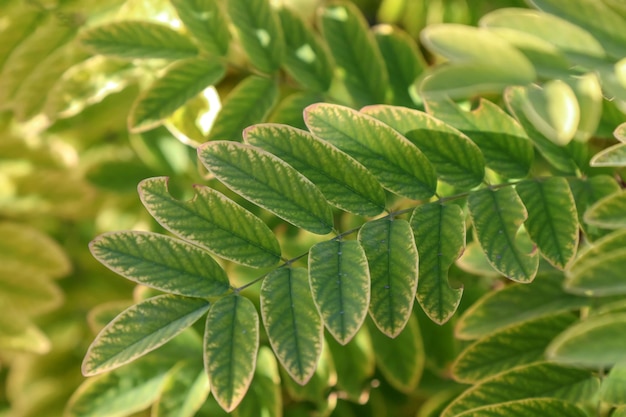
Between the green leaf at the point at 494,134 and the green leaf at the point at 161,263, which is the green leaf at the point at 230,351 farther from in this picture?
the green leaf at the point at 494,134

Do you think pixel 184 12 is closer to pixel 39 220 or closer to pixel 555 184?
pixel 555 184

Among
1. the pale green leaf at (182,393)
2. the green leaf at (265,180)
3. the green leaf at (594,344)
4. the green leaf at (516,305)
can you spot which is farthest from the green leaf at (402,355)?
the green leaf at (594,344)

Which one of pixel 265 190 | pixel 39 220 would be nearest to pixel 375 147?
pixel 265 190

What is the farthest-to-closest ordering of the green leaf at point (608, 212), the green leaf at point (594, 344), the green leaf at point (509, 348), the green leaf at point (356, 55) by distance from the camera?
the green leaf at point (356, 55)
the green leaf at point (509, 348)
the green leaf at point (608, 212)
the green leaf at point (594, 344)

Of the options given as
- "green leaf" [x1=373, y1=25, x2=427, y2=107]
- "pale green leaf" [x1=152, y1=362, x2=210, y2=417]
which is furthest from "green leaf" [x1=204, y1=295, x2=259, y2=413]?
"green leaf" [x1=373, y1=25, x2=427, y2=107]

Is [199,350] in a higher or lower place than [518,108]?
lower

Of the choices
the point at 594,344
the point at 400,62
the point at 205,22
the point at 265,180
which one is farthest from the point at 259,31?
the point at 594,344

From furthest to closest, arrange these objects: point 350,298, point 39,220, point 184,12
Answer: point 39,220, point 184,12, point 350,298
